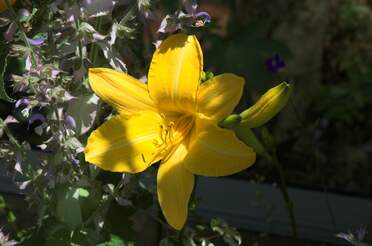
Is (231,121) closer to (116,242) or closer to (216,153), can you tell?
(216,153)

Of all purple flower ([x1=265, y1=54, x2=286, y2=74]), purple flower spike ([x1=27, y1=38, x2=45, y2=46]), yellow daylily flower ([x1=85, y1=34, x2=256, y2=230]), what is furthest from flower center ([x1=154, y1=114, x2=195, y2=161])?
purple flower ([x1=265, y1=54, x2=286, y2=74])

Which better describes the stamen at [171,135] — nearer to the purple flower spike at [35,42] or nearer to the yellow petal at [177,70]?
the yellow petal at [177,70]

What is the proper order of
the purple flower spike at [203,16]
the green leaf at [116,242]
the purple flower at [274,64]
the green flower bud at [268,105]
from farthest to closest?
the purple flower at [274,64] < the green leaf at [116,242] < the purple flower spike at [203,16] < the green flower bud at [268,105]

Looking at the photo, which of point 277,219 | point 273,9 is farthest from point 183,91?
point 273,9

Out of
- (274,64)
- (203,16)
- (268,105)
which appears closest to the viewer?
(268,105)

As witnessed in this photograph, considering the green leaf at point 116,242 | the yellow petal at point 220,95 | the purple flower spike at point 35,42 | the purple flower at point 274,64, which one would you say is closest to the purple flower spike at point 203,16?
the yellow petal at point 220,95

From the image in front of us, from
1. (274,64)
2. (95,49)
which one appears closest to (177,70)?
(95,49)
